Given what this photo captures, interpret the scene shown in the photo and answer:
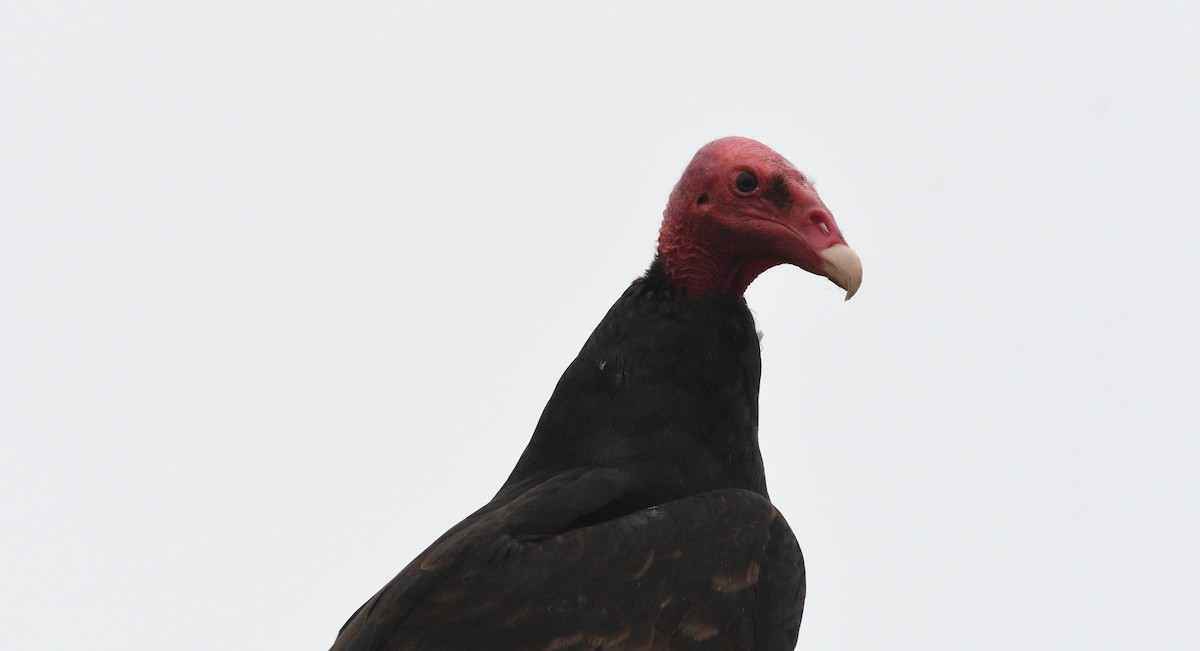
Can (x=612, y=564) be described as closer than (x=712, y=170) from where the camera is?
Yes

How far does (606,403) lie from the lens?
619cm

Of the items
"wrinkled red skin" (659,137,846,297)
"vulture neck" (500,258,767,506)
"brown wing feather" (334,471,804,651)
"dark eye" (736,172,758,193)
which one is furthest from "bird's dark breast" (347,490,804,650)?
"dark eye" (736,172,758,193)

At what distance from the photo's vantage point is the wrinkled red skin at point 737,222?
20.1 feet

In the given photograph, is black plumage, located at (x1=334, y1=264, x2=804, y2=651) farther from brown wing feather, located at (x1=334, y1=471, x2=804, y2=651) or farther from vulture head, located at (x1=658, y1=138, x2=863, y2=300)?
vulture head, located at (x1=658, y1=138, x2=863, y2=300)

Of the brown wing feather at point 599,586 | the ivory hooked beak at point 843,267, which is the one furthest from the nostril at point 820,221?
the brown wing feather at point 599,586

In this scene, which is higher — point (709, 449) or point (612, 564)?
point (709, 449)

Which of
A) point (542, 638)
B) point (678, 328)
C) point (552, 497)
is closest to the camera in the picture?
point (542, 638)

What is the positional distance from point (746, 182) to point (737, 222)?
16 centimetres

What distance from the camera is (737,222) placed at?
6242 millimetres

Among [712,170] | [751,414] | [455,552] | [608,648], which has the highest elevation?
[712,170]

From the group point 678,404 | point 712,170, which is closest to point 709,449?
point 678,404

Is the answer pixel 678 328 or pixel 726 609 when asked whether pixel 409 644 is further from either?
pixel 678 328

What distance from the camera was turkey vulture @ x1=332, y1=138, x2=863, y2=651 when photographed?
18.0 feet

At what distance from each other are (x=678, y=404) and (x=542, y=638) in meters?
1.17
